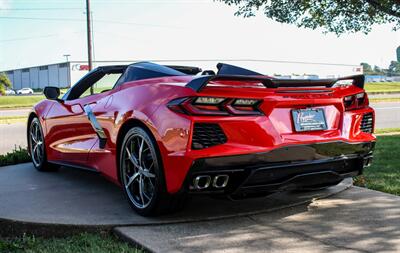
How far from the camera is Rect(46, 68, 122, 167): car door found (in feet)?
16.0

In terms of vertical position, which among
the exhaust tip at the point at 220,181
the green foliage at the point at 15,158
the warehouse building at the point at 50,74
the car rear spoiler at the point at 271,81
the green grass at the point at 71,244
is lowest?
the warehouse building at the point at 50,74

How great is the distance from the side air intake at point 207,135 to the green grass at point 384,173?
226 cm

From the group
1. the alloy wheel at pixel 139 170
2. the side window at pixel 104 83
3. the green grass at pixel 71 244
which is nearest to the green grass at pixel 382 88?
the side window at pixel 104 83

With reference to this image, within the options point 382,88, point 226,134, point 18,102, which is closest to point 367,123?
point 226,134

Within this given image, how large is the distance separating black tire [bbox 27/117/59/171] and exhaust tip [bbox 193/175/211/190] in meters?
3.16

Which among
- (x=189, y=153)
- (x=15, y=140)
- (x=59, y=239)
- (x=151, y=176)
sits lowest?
(x=15, y=140)

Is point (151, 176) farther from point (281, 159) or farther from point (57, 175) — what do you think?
point (57, 175)

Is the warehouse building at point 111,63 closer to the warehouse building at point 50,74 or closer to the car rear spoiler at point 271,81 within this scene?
the warehouse building at point 50,74

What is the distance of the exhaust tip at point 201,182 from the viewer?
3.43 meters

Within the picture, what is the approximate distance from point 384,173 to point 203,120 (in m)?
3.17

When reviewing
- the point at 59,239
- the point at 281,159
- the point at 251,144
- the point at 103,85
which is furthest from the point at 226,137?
the point at 103,85

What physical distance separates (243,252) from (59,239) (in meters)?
1.38

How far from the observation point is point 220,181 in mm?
3490

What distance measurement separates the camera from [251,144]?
137 inches
